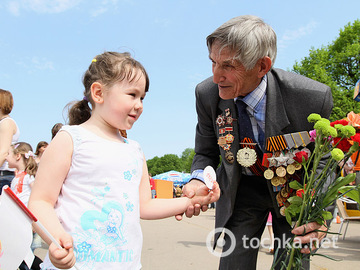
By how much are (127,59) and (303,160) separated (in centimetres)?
107

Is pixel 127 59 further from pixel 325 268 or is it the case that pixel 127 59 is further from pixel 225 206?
pixel 325 268

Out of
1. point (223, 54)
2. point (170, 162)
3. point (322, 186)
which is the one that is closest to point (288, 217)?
point (322, 186)

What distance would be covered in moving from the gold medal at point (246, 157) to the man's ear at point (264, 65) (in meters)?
0.47

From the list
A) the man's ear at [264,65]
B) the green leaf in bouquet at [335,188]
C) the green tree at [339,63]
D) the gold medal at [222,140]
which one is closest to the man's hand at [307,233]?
the green leaf in bouquet at [335,188]

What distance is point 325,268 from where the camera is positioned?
4.46m

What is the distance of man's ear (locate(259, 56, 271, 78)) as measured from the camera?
2.36 m

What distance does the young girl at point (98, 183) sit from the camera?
1.59 meters

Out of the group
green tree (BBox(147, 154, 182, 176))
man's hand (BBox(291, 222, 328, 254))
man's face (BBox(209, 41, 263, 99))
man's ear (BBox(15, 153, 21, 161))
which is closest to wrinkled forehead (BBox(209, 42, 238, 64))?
man's face (BBox(209, 41, 263, 99))

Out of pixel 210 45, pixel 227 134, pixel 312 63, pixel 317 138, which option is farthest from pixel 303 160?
pixel 312 63

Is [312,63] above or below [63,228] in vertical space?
above

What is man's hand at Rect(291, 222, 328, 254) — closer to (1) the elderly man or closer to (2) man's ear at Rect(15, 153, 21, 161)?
(1) the elderly man

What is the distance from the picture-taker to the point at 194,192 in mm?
2342

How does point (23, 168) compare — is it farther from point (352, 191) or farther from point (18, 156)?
point (352, 191)

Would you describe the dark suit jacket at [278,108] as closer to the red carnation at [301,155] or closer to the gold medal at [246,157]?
the gold medal at [246,157]
